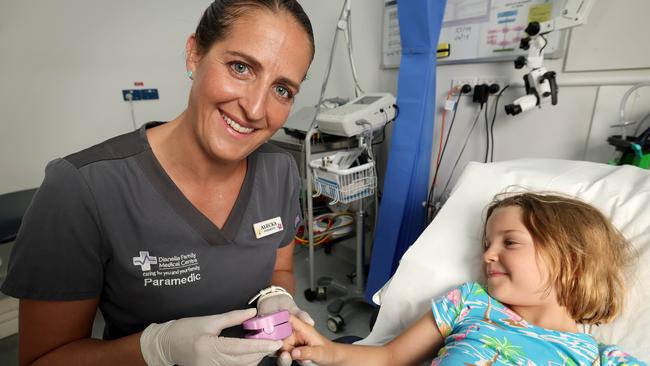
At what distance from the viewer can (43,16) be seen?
6.38 feet

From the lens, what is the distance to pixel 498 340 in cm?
84

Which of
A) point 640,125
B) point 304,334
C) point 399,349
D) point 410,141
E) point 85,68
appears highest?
point 85,68

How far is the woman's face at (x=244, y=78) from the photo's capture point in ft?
2.36

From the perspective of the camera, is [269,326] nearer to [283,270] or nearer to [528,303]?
[283,270]

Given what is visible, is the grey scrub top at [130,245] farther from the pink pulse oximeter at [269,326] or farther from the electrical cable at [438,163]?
the electrical cable at [438,163]

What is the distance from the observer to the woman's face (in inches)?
28.3

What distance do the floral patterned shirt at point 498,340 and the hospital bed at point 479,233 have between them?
0.10 m

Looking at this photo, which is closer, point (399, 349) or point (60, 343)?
point (60, 343)

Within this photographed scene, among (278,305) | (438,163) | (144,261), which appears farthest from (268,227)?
(438,163)

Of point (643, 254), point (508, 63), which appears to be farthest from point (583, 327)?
point (508, 63)

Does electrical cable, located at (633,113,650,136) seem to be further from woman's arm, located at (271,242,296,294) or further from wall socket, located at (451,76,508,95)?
woman's arm, located at (271,242,296,294)

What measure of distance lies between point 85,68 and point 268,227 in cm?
195

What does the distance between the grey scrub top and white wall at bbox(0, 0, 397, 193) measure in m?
1.67

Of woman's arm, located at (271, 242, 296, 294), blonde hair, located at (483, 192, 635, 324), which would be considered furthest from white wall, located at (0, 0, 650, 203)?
woman's arm, located at (271, 242, 296, 294)
